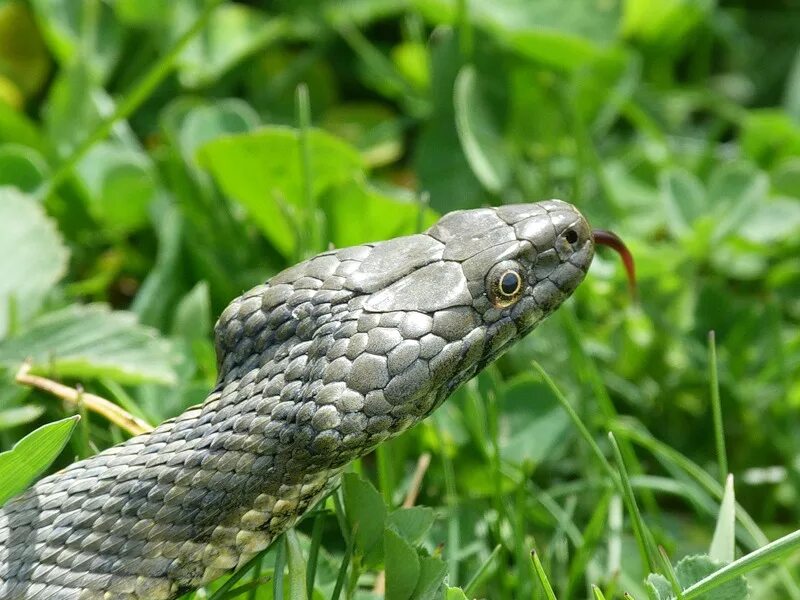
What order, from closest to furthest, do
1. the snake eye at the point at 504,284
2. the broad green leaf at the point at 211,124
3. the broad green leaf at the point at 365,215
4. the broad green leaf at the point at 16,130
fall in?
the snake eye at the point at 504,284 < the broad green leaf at the point at 365,215 < the broad green leaf at the point at 211,124 < the broad green leaf at the point at 16,130

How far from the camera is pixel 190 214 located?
12.7 ft

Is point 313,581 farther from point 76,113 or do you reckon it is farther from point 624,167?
point 624,167

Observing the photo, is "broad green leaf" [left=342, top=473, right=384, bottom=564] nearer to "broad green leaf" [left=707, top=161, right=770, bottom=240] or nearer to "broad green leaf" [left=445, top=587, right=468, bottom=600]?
"broad green leaf" [left=445, top=587, right=468, bottom=600]

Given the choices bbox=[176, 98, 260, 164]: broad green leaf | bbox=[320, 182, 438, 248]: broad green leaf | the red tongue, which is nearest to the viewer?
the red tongue

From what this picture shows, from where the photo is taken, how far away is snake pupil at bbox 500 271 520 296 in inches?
99.6

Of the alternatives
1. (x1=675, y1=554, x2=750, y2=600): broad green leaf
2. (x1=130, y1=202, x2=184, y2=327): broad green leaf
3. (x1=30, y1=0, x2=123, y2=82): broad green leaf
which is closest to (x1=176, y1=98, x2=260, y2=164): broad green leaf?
(x1=130, y1=202, x2=184, y2=327): broad green leaf

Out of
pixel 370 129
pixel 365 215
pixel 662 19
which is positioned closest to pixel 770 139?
Result: pixel 662 19

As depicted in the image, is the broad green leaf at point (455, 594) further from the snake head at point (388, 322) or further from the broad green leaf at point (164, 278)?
the broad green leaf at point (164, 278)

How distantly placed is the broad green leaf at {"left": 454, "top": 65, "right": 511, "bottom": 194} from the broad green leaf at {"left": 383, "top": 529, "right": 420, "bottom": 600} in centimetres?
187

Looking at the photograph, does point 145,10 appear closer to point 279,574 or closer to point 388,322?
point 388,322

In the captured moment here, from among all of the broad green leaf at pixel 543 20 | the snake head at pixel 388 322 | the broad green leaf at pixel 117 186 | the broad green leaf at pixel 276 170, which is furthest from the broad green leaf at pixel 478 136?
the snake head at pixel 388 322

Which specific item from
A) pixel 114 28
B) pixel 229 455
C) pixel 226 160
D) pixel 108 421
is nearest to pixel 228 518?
pixel 229 455

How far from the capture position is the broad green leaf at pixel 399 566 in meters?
2.29

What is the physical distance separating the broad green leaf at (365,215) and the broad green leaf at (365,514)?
47.5 inches
